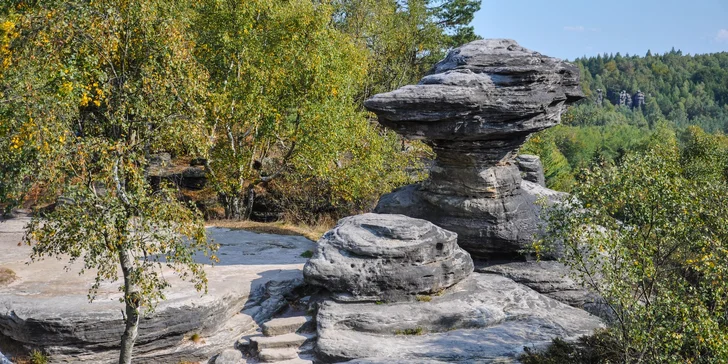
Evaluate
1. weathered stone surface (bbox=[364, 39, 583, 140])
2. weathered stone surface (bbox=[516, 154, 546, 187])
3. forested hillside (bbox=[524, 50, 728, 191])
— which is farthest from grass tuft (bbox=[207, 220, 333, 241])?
forested hillside (bbox=[524, 50, 728, 191])

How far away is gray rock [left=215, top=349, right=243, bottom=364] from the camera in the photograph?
1416 cm

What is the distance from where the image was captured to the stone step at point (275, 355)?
14.1 metres

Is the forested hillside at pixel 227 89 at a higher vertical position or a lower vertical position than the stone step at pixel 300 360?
higher

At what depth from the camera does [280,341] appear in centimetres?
1462

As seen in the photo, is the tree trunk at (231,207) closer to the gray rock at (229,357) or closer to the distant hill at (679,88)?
the gray rock at (229,357)

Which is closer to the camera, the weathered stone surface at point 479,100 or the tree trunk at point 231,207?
the weathered stone surface at point 479,100

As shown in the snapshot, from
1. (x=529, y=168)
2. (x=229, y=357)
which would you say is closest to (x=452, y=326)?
(x=229, y=357)

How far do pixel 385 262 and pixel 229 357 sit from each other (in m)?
5.00

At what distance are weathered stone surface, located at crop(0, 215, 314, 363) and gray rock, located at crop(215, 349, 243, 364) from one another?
0.54m

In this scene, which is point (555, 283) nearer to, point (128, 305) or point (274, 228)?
point (274, 228)

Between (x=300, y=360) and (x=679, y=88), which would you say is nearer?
(x=300, y=360)

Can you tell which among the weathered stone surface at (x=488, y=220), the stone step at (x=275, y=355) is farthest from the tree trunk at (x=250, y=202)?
the stone step at (x=275, y=355)

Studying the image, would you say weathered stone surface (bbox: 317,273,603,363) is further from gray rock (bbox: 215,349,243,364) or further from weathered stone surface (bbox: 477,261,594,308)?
gray rock (bbox: 215,349,243,364)

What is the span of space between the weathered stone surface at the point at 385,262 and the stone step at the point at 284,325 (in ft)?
3.77
